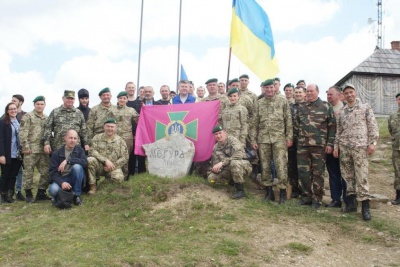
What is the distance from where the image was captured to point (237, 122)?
795 cm

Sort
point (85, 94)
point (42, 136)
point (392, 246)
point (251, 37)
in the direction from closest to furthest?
point (392, 246) → point (42, 136) → point (85, 94) → point (251, 37)

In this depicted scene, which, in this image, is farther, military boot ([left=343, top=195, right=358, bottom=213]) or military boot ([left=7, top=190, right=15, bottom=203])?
military boot ([left=7, top=190, right=15, bottom=203])

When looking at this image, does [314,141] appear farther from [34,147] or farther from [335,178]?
[34,147]

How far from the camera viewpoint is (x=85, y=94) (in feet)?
28.4

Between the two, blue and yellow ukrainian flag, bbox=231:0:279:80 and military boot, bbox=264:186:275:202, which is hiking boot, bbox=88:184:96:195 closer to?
military boot, bbox=264:186:275:202

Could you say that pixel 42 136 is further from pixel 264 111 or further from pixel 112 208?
pixel 264 111

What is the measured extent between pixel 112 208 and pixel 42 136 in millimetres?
2213

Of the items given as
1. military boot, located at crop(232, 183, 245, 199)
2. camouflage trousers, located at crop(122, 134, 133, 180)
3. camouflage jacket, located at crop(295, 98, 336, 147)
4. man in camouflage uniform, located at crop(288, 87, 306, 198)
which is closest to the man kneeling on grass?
camouflage trousers, located at crop(122, 134, 133, 180)

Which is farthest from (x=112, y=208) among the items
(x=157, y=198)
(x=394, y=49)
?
(x=394, y=49)

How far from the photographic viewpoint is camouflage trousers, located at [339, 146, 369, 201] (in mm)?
6578

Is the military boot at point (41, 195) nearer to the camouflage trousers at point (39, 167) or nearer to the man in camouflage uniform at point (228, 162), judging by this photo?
the camouflage trousers at point (39, 167)

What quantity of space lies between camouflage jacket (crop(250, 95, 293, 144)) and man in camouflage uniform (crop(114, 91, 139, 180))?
2.66 meters

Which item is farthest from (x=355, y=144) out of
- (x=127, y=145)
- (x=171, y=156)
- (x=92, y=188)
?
(x=92, y=188)

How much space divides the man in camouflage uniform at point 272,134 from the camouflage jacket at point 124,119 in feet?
8.69
